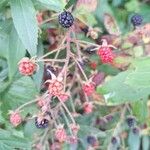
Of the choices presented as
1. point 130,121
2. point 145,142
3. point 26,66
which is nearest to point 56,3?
point 26,66

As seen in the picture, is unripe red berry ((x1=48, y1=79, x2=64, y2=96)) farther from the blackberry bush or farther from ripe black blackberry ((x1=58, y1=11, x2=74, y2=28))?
ripe black blackberry ((x1=58, y1=11, x2=74, y2=28))

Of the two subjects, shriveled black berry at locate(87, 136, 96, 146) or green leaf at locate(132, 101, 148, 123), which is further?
shriveled black berry at locate(87, 136, 96, 146)

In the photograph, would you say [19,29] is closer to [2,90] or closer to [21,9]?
[21,9]

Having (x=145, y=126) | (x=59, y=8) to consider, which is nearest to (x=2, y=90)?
(x=59, y=8)

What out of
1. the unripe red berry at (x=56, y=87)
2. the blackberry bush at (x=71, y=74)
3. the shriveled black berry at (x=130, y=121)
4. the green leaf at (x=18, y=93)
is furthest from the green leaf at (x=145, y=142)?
the unripe red berry at (x=56, y=87)

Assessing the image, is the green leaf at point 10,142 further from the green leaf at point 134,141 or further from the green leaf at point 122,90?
the green leaf at point 134,141

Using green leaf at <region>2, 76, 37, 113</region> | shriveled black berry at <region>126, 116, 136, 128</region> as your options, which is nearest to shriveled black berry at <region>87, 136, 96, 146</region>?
shriveled black berry at <region>126, 116, 136, 128</region>
